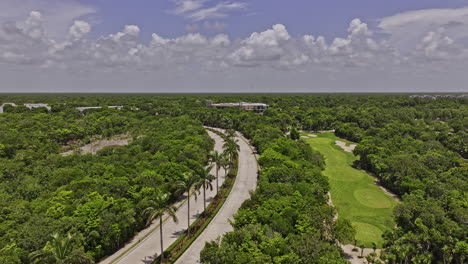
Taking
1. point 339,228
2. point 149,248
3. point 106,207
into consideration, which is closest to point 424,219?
point 339,228

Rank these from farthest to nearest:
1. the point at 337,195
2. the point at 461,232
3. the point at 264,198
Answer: the point at 337,195 → the point at 264,198 → the point at 461,232

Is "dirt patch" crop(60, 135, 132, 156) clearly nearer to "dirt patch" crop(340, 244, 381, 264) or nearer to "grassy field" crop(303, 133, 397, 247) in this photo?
"grassy field" crop(303, 133, 397, 247)

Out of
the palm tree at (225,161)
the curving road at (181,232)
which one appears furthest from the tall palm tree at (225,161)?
the curving road at (181,232)

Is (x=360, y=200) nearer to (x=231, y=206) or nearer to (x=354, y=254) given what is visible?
(x=354, y=254)

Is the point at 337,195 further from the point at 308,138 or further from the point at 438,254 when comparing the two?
the point at 308,138

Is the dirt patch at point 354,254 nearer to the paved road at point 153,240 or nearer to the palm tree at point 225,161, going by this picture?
the paved road at point 153,240

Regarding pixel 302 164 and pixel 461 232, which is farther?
pixel 302 164

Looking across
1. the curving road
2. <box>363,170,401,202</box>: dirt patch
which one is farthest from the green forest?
the curving road
